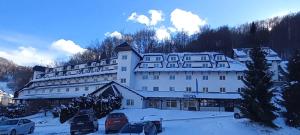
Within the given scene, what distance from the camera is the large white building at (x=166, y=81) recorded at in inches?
2468

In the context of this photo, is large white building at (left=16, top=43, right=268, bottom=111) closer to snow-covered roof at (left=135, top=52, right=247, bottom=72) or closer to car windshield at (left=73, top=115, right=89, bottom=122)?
snow-covered roof at (left=135, top=52, right=247, bottom=72)

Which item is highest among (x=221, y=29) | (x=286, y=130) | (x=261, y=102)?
(x=221, y=29)

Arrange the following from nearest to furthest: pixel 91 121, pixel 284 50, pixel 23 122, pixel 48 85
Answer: pixel 91 121, pixel 23 122, pixel 48 85, pixel 284 50

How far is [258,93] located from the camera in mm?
34562

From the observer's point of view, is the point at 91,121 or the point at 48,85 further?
the point at 48,85

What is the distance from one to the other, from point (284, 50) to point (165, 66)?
2114 inches

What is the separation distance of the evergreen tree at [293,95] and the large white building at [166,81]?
2439 centimetres

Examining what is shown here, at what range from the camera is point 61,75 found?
295ft

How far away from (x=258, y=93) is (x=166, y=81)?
3568cm

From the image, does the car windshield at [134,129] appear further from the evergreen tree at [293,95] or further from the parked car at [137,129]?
the evergreen tree at [293,95]

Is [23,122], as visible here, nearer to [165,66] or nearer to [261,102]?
[261,102]

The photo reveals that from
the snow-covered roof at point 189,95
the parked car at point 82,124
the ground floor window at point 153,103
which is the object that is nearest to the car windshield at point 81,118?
the parked car at point 82,124

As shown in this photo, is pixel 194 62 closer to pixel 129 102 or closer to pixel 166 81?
pixel 166 81

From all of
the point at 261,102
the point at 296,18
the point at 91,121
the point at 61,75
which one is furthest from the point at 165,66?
the point at 296,18
